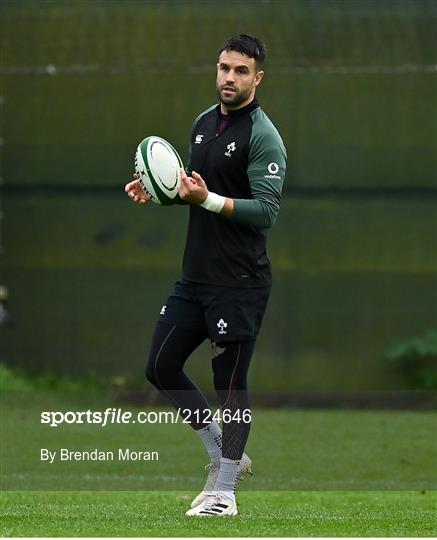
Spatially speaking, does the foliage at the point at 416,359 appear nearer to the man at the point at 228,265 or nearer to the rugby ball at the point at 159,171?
the man at the point at 228,265

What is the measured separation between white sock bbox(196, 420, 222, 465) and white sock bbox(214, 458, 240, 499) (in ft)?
0.52

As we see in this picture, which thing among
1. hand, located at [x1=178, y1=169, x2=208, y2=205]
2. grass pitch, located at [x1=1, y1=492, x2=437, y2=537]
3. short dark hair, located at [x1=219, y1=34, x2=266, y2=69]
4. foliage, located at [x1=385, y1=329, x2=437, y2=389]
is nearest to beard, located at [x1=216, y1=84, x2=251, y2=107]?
short dark hair, located at [x1=219, y1=34, x2=266, y2=69]

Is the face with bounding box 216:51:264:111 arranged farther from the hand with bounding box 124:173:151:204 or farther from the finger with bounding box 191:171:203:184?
the hand with bounding box 124:173:151:204

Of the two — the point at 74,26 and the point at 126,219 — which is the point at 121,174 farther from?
the point at 74,26

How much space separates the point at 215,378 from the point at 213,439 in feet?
1.05

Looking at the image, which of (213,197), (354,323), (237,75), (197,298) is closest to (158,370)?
(197,298)

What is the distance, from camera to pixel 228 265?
6.12 m

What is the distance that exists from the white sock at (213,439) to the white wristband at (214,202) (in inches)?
39.4

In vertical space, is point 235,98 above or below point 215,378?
above

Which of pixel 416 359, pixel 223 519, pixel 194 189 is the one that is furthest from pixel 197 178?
pixel 416 359

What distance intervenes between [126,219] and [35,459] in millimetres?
3600

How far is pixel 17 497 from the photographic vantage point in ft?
24.2

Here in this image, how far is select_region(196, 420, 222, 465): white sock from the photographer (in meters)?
6.30

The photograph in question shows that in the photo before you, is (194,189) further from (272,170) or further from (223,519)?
(223,519)
